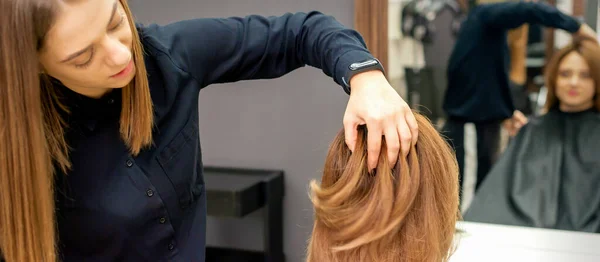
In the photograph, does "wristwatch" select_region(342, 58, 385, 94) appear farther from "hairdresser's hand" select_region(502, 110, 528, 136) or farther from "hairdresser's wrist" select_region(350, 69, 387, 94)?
"hairdresser's hand" select_region(502, 110, 528, 136)

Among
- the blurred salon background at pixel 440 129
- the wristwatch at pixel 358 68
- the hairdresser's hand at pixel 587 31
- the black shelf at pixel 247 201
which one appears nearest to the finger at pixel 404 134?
the wristwatch at pixel 358 68

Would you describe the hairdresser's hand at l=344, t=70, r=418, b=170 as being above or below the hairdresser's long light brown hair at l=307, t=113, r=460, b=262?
above

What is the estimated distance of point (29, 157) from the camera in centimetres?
92

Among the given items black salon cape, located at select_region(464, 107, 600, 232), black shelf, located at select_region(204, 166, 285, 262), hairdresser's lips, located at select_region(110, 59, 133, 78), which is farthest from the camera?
black shelf, located at select_region(204, 166, 285, 262)

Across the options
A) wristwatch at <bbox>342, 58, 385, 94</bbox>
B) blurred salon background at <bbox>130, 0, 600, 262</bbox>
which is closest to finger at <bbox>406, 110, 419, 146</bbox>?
wristwatch at <bbox>342, 58, 385, 94</bbox>

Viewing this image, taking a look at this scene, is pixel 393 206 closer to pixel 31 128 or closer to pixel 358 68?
pixel 358 68

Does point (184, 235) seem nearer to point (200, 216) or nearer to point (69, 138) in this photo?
point (200, 216)

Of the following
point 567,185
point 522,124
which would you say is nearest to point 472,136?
point 522,124

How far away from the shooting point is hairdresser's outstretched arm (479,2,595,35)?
2084mm

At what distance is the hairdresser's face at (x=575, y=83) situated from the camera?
211 centimetres

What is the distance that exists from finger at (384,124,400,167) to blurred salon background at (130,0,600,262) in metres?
0.97

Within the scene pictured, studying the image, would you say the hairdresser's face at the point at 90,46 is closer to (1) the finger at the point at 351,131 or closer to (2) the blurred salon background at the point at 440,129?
(1) the finger at the point at 351,131

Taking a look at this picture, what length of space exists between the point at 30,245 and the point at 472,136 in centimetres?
189

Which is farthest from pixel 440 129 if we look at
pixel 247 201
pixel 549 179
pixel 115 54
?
pixel 115 54
